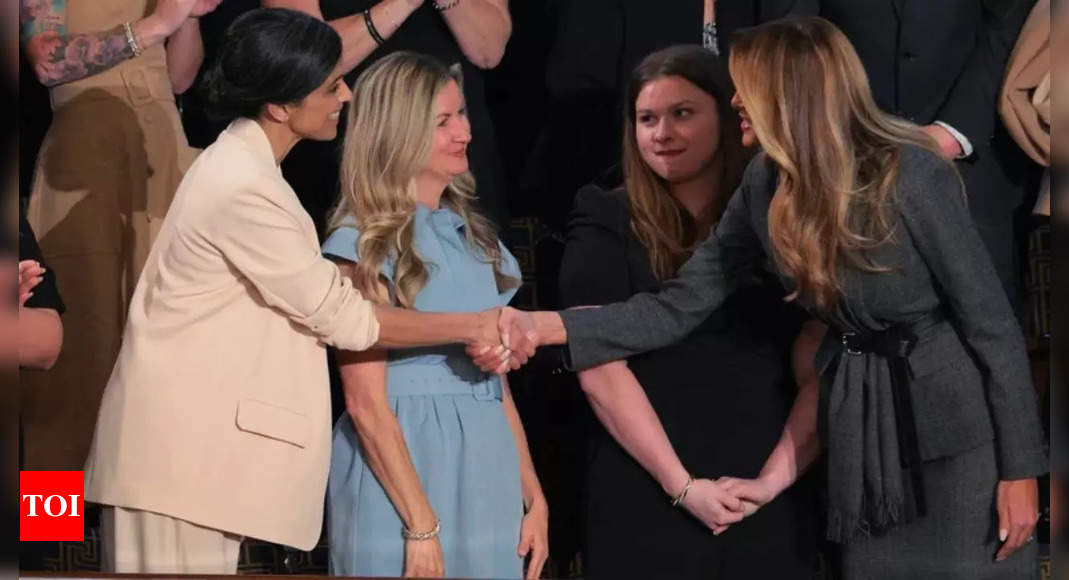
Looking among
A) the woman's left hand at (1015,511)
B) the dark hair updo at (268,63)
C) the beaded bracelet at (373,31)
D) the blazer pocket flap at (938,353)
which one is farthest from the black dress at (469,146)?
the woman's left hand at (1015,511)

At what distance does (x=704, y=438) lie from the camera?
131 inches

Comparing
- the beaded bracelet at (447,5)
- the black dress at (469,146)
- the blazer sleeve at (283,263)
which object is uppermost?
the beaded bracelet at (447,5)

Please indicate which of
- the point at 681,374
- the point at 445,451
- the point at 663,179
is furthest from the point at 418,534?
the point at 663,179

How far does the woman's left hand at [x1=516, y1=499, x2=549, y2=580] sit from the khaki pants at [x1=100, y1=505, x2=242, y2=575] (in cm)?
59

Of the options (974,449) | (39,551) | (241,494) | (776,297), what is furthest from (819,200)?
(39,551)

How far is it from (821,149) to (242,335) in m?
1.21

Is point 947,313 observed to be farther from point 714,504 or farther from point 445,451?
point 445,451

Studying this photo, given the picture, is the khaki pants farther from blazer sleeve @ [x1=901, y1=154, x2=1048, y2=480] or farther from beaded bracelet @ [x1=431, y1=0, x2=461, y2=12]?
blazer sleeve @ [x1=901, y1=154, x2=1048, y2=480]

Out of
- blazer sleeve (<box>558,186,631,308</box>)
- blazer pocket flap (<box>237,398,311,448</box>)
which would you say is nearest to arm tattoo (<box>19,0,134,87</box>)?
blazer pocket flap (<box>237,398,311,448</box>)

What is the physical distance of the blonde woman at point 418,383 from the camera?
128 inches

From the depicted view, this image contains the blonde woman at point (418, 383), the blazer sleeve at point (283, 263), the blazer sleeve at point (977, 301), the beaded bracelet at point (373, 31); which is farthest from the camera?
the beaded bracelet at point (373, 31)

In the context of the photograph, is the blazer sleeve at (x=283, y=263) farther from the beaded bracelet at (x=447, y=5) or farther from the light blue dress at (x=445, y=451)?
the beaded bracelet at (x=447, y=5)

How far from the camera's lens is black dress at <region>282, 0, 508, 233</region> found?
329cm

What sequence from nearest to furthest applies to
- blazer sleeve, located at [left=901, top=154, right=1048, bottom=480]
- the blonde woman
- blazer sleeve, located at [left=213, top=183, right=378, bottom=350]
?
blazer sleeve, located at [left=901, top=154, right=1048, bottom=480] < blazer sleeve, located at [left=213, top=183, right=378, bottom=350] < the blonde woman
